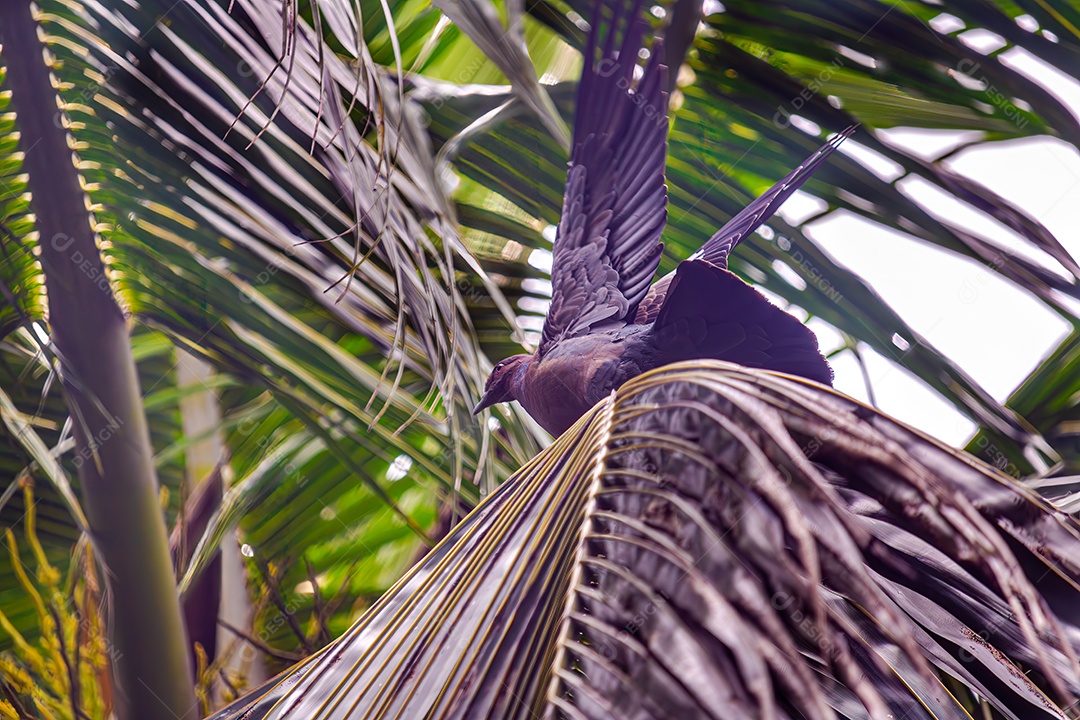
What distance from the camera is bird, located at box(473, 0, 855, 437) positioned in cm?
66

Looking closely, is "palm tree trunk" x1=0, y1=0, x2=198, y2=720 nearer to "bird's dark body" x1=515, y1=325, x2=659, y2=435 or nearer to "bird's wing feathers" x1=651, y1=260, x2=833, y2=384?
"bird's dark body" x1=515, y1=325, x2=659, y2=435

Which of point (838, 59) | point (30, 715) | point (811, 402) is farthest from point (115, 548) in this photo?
point (838, 59)

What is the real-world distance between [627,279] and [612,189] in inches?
4.2

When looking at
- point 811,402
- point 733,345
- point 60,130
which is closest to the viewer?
point 811,402

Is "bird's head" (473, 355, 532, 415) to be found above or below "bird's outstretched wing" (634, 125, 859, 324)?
above

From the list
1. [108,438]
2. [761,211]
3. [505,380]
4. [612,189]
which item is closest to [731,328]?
[761,211]

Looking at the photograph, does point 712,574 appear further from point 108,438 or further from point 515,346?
point 515,346

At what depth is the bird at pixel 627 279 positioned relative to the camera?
656 mm

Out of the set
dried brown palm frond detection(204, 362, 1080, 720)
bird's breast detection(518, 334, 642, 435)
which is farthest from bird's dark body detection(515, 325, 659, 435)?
dried brown palm frond detection(204, 362, 1080, 720)

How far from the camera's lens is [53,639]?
99 cm

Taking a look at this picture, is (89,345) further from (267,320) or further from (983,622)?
(983,622)

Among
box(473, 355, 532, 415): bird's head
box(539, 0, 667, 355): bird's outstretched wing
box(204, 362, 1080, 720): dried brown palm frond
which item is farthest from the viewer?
box(473, 355, 532, 415): bird's head

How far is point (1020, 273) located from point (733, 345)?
464mm

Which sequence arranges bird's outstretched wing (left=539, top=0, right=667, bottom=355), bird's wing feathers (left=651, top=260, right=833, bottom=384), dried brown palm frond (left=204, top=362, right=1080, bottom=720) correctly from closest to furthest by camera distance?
dried brown palm frond (left=204, top=362, right=1080, bottom=720) → bird's wing feathers (left=651, top=260, right=833, bottom=384) → bird's outstretched wing (left=539, top=0, right=667, bottom=355)
